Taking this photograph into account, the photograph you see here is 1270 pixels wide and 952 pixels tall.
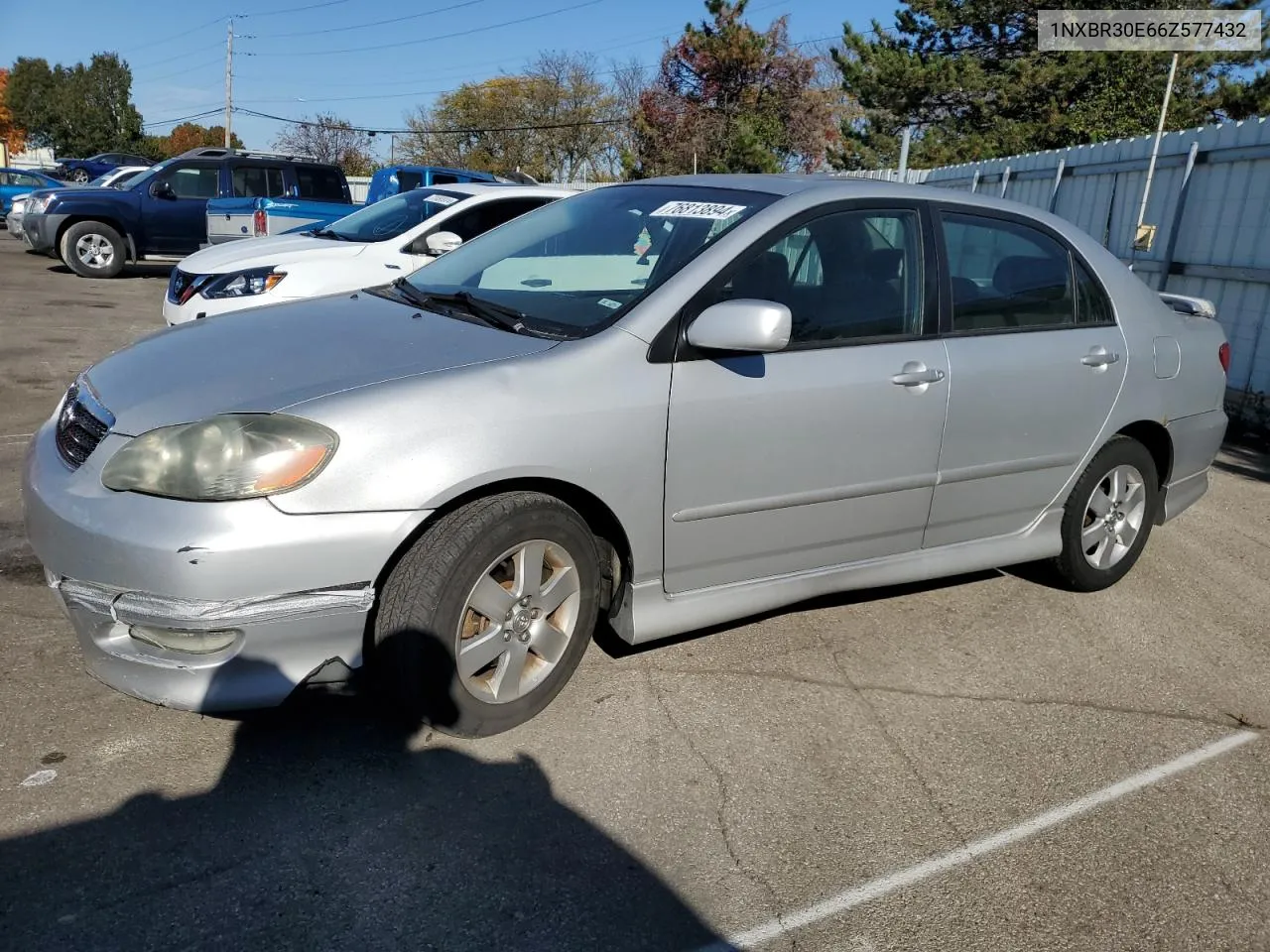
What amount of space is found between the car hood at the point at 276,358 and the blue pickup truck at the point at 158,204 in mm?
12138

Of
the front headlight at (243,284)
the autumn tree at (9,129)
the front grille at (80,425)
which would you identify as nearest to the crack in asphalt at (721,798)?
the front grille at (80,425)

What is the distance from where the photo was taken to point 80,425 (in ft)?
9.68

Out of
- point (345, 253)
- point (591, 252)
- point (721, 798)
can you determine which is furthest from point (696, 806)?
point (345, 253)

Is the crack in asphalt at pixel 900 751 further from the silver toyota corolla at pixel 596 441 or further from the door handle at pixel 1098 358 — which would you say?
the door handle at pixel 1098 358

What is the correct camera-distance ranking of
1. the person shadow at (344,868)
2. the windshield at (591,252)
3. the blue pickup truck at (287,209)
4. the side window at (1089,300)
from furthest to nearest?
1. the blue pickup truck at (287,209)
2. the side window at (1089,300)
3. the windshield at (591,252)
4. the person shadow at (344,868)

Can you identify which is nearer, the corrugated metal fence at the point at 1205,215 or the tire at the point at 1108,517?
the tire at the point at 1108,517

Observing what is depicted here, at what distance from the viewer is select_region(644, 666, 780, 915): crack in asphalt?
2.52 meters

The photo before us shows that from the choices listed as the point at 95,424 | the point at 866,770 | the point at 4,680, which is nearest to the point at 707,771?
the point at 866,770

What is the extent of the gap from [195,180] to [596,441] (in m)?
14.7

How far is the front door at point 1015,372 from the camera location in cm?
381

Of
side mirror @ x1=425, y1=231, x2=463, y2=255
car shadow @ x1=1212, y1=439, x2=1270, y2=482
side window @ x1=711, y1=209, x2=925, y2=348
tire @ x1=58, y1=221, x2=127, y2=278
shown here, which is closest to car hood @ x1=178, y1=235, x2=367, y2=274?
side mirror @ x1=425, y1=231, x2=463, y2=255

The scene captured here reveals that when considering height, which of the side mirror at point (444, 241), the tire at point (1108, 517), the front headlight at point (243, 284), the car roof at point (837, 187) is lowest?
the tire at point (1108, 517)

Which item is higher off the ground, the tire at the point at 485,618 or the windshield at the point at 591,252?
the windshield at the point at 591,252

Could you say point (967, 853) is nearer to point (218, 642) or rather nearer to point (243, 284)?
point (218, 642)
